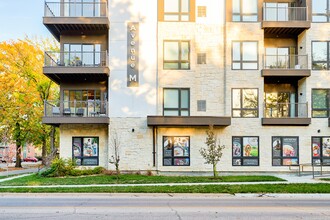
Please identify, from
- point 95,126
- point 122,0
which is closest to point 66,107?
point 95,126

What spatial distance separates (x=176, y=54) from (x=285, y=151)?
10.2m

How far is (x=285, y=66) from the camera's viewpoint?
2739 centimetres

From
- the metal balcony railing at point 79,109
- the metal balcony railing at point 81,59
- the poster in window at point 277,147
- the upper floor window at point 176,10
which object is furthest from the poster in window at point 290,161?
the metal balcony railing at point 81,59

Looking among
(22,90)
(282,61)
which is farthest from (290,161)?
(22,90)

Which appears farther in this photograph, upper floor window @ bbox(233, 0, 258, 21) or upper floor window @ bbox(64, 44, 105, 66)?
upper floor window @ bbox(233, 0, 258, 21)

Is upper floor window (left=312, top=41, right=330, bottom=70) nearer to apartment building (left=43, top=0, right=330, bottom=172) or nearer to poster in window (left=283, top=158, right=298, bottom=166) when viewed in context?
apartment building (left=43, top=0, right=330, bottom=172)

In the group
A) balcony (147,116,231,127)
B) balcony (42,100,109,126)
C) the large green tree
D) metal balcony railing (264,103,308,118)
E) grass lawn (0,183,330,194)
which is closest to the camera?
grass lawn (0,183,330,194)

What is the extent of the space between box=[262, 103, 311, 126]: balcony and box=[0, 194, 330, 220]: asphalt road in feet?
33.4

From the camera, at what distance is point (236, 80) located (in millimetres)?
26828

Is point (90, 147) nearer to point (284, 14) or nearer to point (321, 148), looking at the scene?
point (321, 148)

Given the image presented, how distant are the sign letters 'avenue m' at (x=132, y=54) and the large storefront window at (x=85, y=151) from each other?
194 inches

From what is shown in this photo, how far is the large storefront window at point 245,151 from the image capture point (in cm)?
2644

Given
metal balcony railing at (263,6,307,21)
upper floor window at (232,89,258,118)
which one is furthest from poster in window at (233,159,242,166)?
metal balcony railing at (263,6,307,21)

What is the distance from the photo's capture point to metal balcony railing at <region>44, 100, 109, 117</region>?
26267mm
